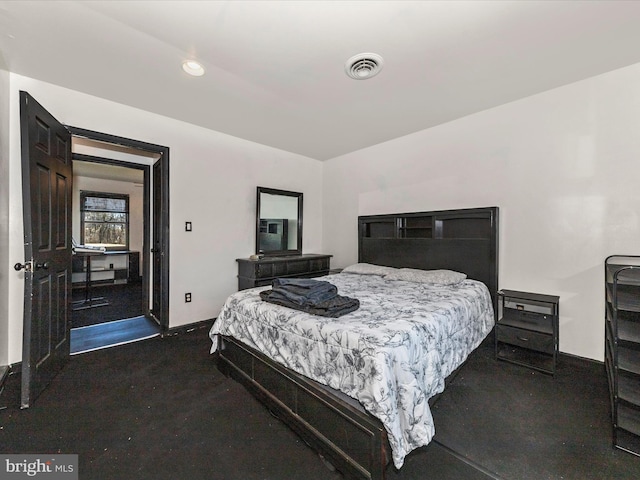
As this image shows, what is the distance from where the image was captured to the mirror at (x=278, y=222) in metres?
4.11

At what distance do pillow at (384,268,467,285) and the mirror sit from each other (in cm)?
185

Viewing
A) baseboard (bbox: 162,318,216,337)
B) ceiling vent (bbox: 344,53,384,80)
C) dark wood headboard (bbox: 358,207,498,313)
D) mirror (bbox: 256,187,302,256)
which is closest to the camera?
ceiling vent (bbox: 344,53,384,80)

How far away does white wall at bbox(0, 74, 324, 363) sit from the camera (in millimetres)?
2365

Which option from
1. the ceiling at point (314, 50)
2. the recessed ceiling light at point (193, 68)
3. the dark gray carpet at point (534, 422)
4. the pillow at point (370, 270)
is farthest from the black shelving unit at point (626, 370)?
the recessed ceiling light at point (193, 68)

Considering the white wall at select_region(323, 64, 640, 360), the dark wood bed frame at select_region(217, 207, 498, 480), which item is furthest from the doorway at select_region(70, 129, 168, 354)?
the white wall at select_region(323, 64, 640, 360)

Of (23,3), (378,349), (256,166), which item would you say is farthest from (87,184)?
(378,349)

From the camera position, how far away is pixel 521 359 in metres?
2.54

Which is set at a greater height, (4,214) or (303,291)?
(4,214)

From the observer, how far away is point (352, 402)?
1.39 meters

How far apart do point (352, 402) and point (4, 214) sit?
3021 mm

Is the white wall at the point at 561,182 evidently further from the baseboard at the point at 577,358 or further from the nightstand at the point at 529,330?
the nightstand at the point at 529,330

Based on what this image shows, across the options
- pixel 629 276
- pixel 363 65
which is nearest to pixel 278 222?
pixel 363 65

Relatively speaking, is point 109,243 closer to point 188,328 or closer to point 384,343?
point 188,328

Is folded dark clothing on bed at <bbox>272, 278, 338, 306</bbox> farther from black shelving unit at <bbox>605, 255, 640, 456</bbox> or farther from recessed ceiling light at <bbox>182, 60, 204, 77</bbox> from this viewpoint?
recessed ceiling light at <bbox>182, 60, 204, 77</bbox>
